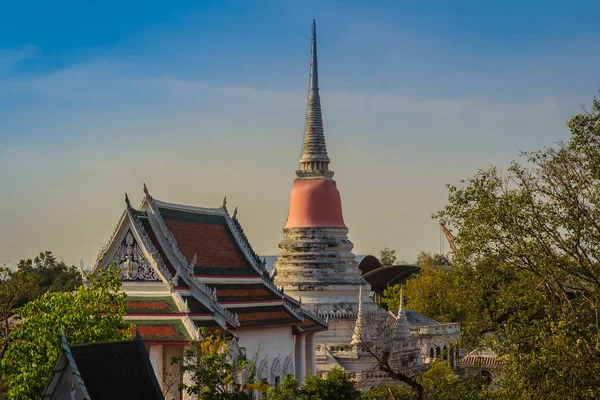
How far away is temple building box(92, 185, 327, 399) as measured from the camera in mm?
27359

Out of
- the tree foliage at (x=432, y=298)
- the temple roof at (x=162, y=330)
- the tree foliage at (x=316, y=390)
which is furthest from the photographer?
the tree foliage at (x=432, y=298)

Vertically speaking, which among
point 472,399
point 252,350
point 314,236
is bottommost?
point 472,399

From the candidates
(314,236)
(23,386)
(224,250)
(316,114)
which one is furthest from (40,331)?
(316,114)

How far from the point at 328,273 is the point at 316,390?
24.4 metres

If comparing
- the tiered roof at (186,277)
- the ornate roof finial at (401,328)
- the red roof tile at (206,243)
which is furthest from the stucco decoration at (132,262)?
the ornate roof finial at (401,328)

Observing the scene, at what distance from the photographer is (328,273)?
156ft

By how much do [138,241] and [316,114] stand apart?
963 inches

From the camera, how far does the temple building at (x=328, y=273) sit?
43688 millimetres

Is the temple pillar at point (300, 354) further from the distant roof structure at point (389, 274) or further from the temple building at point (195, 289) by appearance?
the distant roof structure at point (389, 274)

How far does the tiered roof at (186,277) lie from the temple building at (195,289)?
30 mm

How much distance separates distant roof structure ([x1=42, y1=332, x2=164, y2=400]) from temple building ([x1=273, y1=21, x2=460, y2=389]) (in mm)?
23467

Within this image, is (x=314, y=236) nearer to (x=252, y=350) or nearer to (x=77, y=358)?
(x=252, y=350)

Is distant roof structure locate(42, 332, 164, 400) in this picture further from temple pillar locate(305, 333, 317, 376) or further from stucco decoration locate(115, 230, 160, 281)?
temple pillar locate(305, 333, 317, 376)

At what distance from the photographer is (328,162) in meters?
51.1
